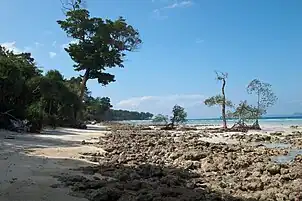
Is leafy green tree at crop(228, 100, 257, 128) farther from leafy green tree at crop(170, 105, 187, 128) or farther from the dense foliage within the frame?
the dense foliage

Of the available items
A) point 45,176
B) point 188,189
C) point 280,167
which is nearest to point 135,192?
point 188,189

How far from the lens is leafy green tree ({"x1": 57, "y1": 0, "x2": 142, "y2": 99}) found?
124ft

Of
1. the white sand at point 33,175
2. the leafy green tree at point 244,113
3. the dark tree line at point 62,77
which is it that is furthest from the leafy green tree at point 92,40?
the white sand at point 33,175

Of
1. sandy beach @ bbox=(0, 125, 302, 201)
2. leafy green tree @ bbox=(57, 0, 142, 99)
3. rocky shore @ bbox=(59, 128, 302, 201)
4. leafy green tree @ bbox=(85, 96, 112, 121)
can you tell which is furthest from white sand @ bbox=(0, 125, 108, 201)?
leafy green tree @ bbox=(85, 96, 112, 121)

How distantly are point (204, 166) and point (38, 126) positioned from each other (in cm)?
1397

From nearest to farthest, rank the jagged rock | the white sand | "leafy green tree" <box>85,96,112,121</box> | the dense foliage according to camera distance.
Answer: the white sand
the jagged rock
the dense foliage
"leafy green tree" <box>85,96,112,121</box>

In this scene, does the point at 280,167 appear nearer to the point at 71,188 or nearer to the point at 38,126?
the point at 71,188

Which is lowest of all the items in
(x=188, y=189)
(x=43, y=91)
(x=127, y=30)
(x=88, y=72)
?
(x=188, y=189)

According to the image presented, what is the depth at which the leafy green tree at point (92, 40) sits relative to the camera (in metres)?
37.8

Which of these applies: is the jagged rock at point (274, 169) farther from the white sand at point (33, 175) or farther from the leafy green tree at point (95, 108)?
the leafy green tree at point (95, 108)

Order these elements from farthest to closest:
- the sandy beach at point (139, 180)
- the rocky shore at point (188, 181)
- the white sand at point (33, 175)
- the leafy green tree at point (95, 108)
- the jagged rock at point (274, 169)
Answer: the leafy green tree at point (95, 108)
the jagged rock at point (274, 169)
the rocky shore at point (188, 181)
the sandy beach at point (139, 180)
the white sand at point (33, 175)

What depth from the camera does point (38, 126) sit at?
70.6 feet

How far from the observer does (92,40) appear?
38.2 m

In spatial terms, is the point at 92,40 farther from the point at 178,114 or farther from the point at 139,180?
the point at 139,180
